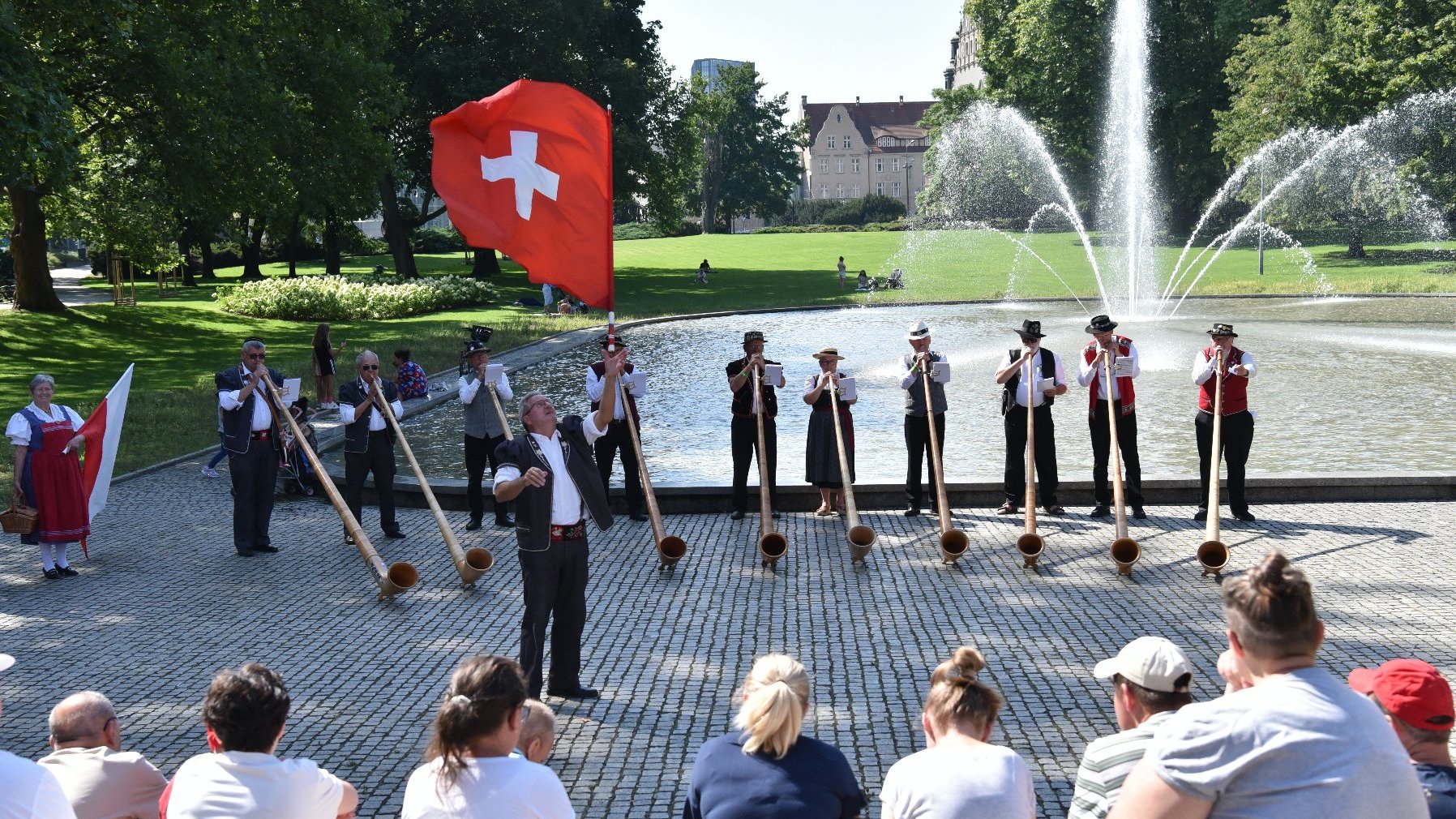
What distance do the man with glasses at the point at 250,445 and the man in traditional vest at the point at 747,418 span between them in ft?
15.3

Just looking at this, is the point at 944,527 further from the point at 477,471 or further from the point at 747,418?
the point at 477,471

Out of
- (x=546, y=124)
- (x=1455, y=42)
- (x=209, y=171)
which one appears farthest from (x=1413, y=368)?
(x=1455, y=42)

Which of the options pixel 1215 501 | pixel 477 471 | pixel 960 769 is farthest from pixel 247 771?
pixel 477 471

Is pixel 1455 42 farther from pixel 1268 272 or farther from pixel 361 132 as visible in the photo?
pixel 361 132

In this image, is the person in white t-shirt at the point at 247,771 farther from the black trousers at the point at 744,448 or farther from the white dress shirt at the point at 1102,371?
the white dress shirt at the point at 1102,371

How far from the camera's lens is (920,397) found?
13.7 m

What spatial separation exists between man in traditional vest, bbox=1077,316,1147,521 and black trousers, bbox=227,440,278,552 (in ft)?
27.0

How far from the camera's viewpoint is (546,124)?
10.8 m

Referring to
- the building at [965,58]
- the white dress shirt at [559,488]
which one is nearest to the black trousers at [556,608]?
the white dress shirt at [559,488]

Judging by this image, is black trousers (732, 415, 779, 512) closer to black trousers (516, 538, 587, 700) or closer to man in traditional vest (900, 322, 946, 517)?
man in traditional vest (900, 322, 946, 517)

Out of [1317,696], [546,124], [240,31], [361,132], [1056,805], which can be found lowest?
[1056,805]

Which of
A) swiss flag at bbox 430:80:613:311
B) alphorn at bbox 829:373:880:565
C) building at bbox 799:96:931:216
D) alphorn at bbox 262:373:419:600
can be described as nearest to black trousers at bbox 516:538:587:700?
alphorn at bbox 262:373:419:600

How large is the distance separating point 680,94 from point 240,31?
3080 centimetres

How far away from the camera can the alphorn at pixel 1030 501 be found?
1123 centimetres
